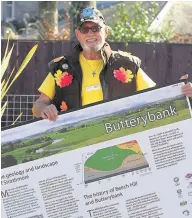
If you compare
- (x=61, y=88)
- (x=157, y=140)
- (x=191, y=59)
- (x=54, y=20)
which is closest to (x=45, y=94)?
(x=61, y=88)

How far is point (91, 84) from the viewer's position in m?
4.40

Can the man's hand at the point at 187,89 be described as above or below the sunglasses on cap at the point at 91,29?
below

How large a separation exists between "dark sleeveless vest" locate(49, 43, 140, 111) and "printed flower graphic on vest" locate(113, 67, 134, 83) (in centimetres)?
2

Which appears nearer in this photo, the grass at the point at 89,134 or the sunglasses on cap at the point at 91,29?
the grass at the point at 89,134

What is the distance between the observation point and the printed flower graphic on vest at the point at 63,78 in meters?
4.35

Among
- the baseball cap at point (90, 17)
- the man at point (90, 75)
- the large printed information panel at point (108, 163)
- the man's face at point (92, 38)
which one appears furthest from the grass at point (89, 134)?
the baseball cap at point (90, 17)

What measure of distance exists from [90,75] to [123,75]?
0.22 m

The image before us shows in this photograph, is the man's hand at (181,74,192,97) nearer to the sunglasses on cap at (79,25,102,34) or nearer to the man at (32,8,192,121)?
the man at (32,8,192,121)

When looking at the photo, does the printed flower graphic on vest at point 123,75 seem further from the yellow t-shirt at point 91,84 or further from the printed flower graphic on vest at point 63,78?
the printed flower graphic on vest at point 63,78

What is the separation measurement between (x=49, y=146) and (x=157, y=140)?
623 mm

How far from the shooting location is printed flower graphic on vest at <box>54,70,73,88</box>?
14.3 ft

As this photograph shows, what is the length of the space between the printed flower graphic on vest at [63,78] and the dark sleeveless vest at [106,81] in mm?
21

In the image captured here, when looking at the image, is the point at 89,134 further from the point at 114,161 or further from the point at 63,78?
the point at 63,78

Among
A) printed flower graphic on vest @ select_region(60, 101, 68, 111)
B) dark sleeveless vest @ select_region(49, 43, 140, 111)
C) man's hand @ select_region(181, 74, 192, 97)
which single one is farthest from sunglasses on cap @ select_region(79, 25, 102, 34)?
man's hand @ select_region(181, 74, 192, 97)
